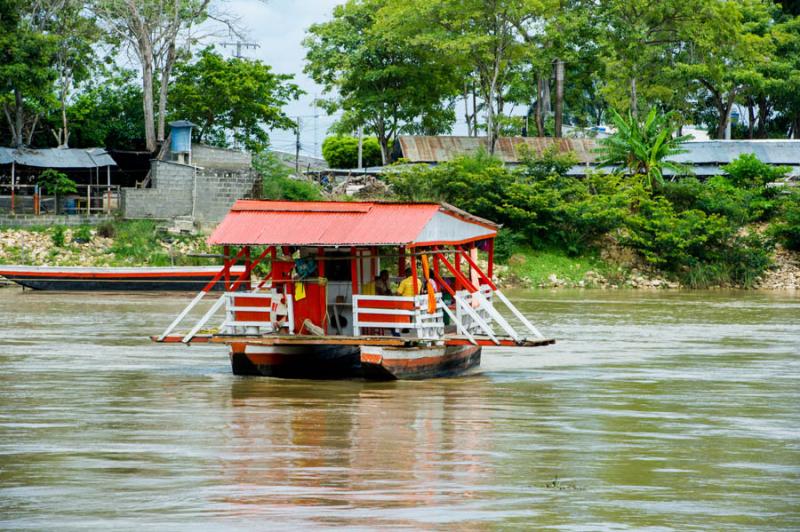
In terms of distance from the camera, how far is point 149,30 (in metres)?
47.0

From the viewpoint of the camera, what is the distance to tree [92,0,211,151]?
46.0 meters

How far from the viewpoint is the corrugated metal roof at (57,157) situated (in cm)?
4366

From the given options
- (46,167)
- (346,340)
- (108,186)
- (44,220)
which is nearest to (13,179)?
(46,167)

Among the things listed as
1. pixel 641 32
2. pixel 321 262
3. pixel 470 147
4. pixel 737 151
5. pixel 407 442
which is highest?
pixel 641 32

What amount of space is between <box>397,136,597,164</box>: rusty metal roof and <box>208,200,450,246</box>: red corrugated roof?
3282cm

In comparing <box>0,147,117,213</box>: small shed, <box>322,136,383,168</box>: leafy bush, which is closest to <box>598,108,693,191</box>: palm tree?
<box>0,147,117,213</box>: small shed

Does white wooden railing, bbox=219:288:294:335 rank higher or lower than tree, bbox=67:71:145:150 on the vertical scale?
lower

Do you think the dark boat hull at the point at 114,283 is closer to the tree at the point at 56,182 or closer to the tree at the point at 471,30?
the tree at the point at 56,182

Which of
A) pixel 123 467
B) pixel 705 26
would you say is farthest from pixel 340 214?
pixel 705 26

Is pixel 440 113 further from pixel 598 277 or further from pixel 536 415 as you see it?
pixel 536 415

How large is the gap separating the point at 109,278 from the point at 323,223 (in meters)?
20.2

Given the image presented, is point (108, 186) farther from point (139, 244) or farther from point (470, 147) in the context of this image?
point (470, 147)

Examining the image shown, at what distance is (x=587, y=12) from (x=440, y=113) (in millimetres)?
9406

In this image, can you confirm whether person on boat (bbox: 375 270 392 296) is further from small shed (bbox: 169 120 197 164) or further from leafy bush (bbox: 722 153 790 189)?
leafy bush (bbox: 722 153 790 189)
